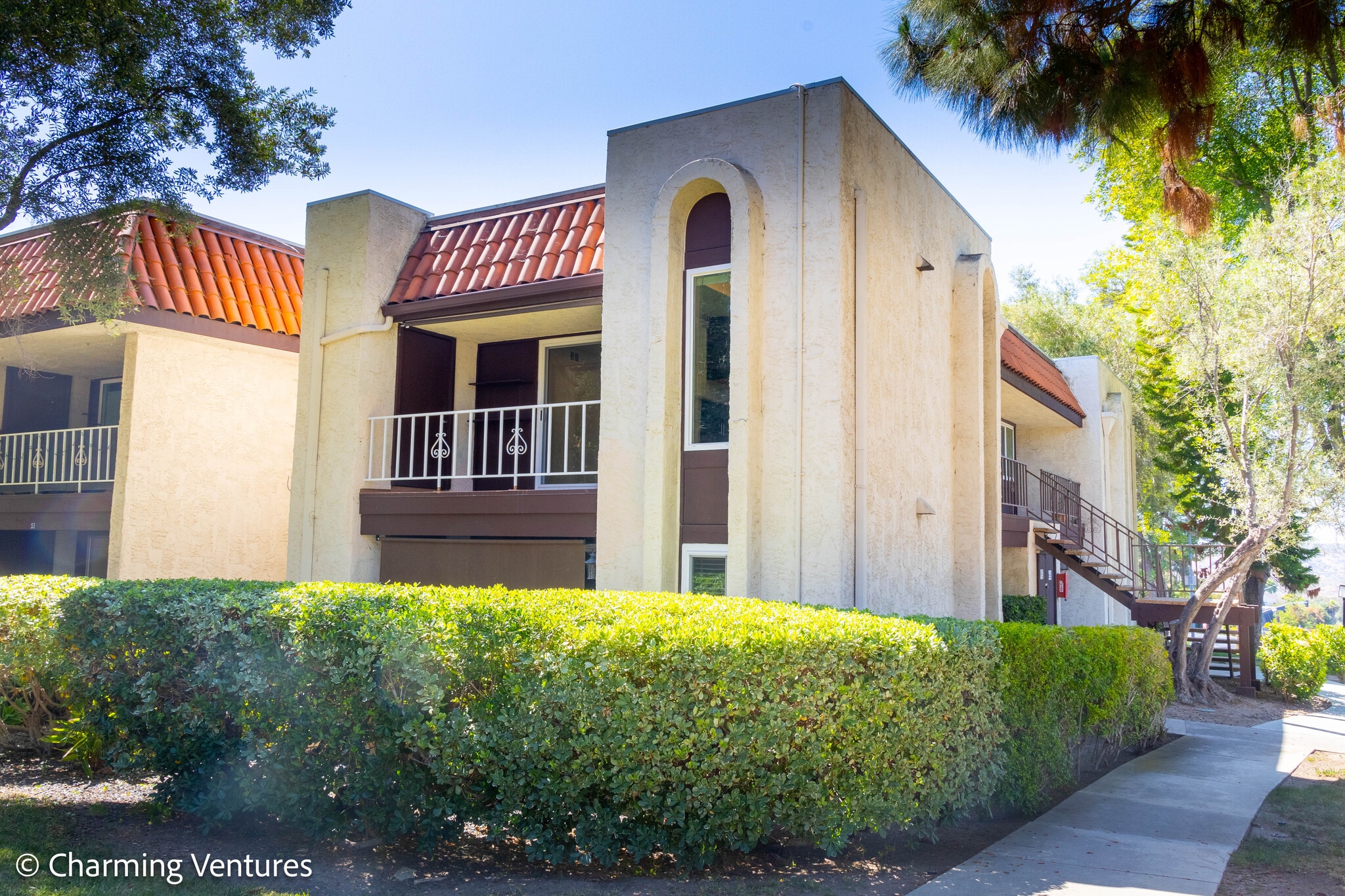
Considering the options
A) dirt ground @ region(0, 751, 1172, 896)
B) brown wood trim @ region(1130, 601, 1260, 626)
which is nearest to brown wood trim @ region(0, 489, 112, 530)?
dirt ground @ region(0, 751, 1172, 896)

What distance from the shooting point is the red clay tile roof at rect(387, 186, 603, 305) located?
11.4 meters

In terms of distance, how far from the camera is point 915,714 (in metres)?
5.75

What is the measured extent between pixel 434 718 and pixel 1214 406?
12.9 m

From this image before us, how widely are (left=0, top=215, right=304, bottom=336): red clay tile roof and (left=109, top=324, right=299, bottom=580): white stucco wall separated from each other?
1.51 feet

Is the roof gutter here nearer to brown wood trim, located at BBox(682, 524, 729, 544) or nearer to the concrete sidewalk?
brown wood trim, located at BBox(682, 524, 729, 544)

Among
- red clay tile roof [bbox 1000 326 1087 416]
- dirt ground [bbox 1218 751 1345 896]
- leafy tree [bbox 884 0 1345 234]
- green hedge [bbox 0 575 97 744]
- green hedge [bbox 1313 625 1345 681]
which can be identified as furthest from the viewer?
green hedge [bbox 1313 625 1345 681]

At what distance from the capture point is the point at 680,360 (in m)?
9.47

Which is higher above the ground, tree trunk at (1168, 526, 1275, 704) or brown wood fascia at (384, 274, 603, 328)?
brown wood fascia at (384, 274, 603, 328)

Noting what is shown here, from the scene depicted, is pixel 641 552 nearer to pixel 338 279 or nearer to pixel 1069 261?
pixel 338 279

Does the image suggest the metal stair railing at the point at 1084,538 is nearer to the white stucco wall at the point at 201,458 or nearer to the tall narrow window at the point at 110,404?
the white stucco wall at the point at 201,458

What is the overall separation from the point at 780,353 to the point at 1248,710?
1067cm

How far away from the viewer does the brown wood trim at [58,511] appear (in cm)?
1387

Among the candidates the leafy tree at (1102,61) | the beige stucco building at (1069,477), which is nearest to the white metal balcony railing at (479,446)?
the leafy tree at (1102,61)

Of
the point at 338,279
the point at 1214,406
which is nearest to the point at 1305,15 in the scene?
the point at 1214,406
